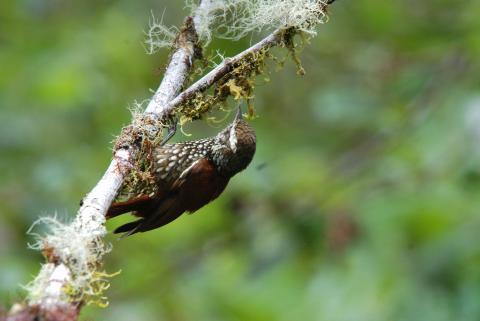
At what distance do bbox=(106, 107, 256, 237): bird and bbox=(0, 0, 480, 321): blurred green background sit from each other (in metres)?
0.83

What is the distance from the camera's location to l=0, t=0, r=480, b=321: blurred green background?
5.59 meters

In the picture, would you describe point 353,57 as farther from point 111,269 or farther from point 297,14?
point 297,14

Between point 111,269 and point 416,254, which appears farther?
point 111,269

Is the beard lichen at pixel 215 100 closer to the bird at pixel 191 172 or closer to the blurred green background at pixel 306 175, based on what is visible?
the bird at pixel 191 172

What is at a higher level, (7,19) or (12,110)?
(7,19)

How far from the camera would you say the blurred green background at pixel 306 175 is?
5586mm

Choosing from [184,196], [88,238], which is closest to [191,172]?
[184,196]

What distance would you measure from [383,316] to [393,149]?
1.51 meters

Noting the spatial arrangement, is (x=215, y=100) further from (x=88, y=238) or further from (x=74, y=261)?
(x=74, y=261)

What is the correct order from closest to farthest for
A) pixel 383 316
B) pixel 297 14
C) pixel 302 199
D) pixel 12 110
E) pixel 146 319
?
pixel 297 14
pixel 383 316
pixel 146 319
pixel 302 199
pixel 12 110

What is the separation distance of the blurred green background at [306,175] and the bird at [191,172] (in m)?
0.83

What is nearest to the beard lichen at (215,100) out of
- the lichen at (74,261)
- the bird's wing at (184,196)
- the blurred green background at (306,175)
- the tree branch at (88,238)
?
the tree branch at (88,238)

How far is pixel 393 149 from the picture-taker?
21.6 feet

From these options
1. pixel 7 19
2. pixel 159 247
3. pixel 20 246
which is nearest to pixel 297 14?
pixel 159 247
